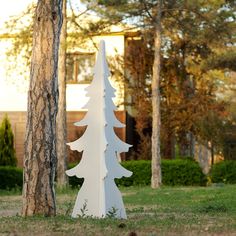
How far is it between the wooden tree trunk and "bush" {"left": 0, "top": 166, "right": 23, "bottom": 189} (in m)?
15.2

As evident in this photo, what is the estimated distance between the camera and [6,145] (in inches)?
1153

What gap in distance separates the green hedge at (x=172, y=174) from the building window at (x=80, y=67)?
5195mm

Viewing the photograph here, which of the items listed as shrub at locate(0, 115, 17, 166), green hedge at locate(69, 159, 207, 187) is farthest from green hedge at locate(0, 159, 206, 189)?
shrub at locate(0, 115, 17, 166)

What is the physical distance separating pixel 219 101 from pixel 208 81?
1.14m

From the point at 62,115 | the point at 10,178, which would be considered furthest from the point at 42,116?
the point at 10,178

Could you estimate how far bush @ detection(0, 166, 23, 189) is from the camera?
26484mm

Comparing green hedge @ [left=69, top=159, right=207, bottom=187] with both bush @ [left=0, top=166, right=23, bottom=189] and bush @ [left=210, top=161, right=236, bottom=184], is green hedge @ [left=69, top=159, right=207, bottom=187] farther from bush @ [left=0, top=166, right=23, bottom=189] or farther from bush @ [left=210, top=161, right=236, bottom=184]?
bush @ [left=0, top=166, right=23, bottom=189]

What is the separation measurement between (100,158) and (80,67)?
2070 cm

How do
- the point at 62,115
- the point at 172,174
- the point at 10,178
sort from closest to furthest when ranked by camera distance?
the point at 62,115 → the point at 10,178 → the point at 172,174

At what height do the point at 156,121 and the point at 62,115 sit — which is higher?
the point at 62,115

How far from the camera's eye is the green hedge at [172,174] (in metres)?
28.7

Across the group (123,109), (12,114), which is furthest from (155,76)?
(12,114)

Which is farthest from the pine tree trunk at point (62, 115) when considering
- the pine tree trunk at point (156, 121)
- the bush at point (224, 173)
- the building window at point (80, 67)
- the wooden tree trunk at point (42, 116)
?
the wooden tree trunk at point (42, 116)

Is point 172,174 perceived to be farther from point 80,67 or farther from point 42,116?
point 42,116
